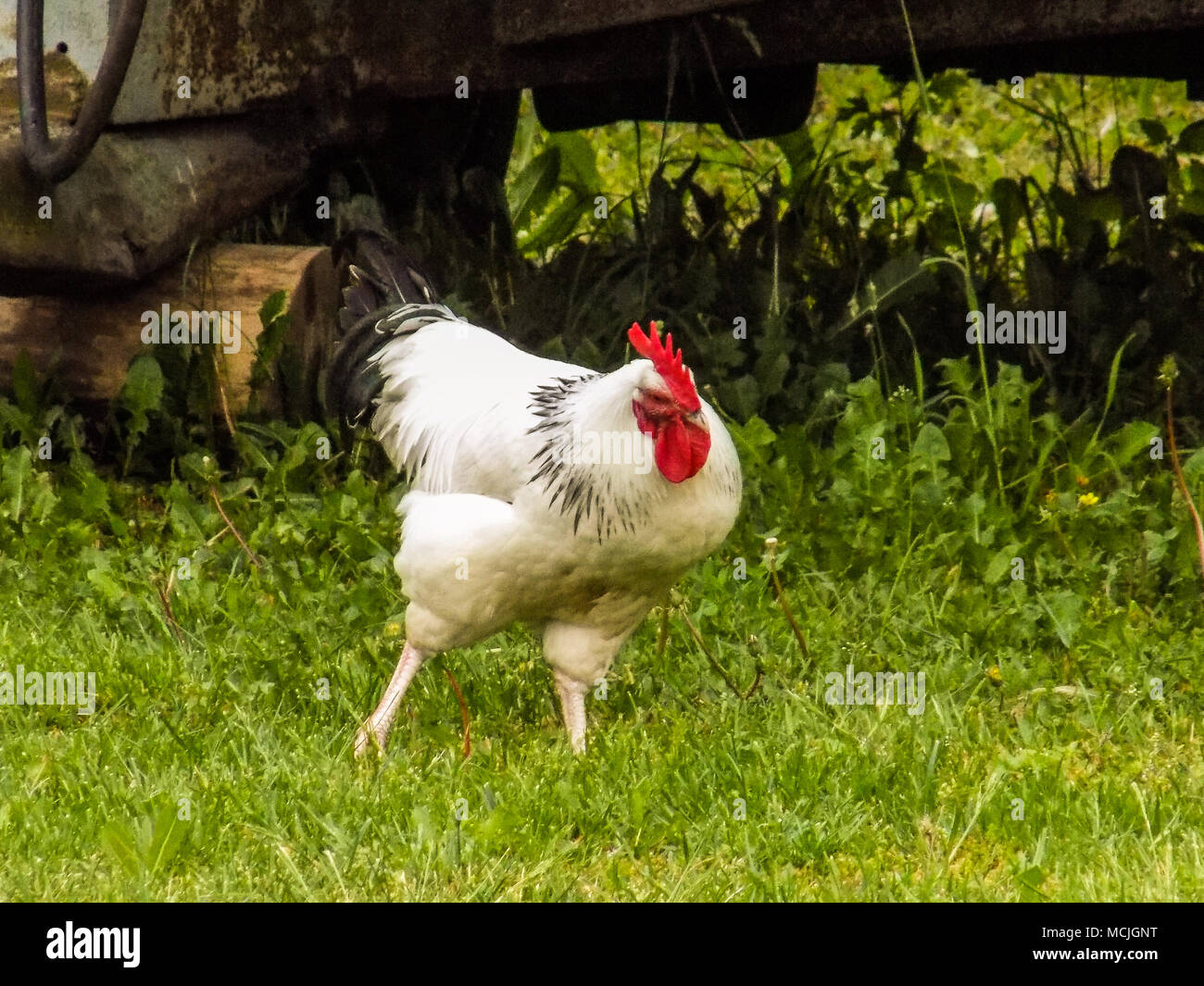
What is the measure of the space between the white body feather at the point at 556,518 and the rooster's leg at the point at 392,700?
76mm

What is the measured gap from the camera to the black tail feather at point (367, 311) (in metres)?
4.53

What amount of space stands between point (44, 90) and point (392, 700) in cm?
211

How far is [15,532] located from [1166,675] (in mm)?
→ 3389

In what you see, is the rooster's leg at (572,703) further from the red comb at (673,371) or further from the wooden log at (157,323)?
the wooden log at (157,323)

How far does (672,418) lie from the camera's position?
354 centimetres

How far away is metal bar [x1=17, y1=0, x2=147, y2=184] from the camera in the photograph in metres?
4.72

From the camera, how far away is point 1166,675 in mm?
4258

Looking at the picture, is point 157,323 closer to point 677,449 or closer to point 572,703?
point 572,703

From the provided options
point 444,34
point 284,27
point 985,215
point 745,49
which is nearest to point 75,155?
point 284,27


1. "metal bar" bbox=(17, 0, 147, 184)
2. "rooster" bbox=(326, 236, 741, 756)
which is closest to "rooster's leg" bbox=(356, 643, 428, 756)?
"rooster" bbox=(326, 236, 741, 756)

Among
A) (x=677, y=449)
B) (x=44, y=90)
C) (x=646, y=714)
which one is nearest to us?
(x=677, y=449)

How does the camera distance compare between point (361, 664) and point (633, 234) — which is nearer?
point (361, 664)

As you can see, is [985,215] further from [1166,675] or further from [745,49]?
[1166,675]

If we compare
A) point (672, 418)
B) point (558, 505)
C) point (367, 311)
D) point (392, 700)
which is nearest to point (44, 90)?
point (367, 311)
